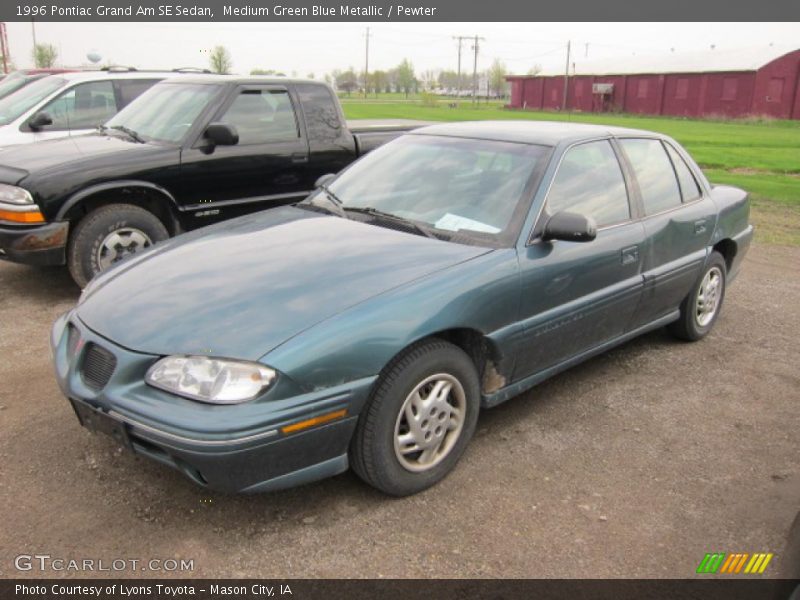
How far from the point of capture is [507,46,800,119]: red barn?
47.5 m

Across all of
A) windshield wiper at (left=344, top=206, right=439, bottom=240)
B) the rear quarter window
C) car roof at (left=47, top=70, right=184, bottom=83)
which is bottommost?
windshield wiper at (left=344, top=206, right=439, bottom=240)

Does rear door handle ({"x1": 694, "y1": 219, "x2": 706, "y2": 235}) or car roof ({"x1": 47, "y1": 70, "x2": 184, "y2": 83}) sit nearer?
rear door handle ({"x1": 694, "y1": 219, "x2": 706, "y2": 235})

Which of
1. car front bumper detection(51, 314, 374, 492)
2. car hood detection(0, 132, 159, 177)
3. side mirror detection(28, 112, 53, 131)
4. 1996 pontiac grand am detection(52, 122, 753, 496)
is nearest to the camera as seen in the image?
car front bumper detection(51, 314, 374, 492)

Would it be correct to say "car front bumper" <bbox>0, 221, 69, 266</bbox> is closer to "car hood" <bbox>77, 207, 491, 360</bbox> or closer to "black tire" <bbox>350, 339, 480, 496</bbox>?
"car hood" <bbox>77, 207, 491, 360</bbox>

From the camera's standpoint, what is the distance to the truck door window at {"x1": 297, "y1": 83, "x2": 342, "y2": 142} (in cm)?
673

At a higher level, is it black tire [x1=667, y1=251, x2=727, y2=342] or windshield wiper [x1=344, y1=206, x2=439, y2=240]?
windshield wiper [x1=344, y1=206, x2=439, y2=240]

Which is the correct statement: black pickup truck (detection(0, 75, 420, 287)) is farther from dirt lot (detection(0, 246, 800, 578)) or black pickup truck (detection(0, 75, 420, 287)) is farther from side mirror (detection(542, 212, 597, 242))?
side mirror (detection(542, 212, 597, 242))

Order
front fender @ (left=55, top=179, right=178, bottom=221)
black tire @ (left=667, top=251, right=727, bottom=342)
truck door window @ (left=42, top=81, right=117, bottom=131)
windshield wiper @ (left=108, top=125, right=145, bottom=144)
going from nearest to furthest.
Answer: black tire @ (left=667, top=251, right=727, bottom=342)
front fender @ (left=55, top=179, right=178, bottom=221)
windshield wiper @ (left=108, top=125, right=145, bottom=144)
truck door window @ (left=42, top=81, right=117, bottom=131)

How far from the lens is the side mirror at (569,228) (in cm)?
340

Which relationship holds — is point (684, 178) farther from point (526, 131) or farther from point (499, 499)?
point (499, 499)

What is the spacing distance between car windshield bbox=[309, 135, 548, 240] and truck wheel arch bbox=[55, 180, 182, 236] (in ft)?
6.97

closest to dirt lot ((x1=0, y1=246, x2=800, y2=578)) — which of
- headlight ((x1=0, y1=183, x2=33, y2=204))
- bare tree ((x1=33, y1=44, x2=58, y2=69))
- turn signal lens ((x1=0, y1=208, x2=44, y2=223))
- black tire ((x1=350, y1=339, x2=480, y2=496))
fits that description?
black tire ((x1=350, y1=339, x2=480, y2=496))

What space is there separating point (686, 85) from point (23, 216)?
55420 mm

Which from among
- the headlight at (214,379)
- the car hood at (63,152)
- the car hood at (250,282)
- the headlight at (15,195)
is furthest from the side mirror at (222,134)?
the headlight at (214,379)
